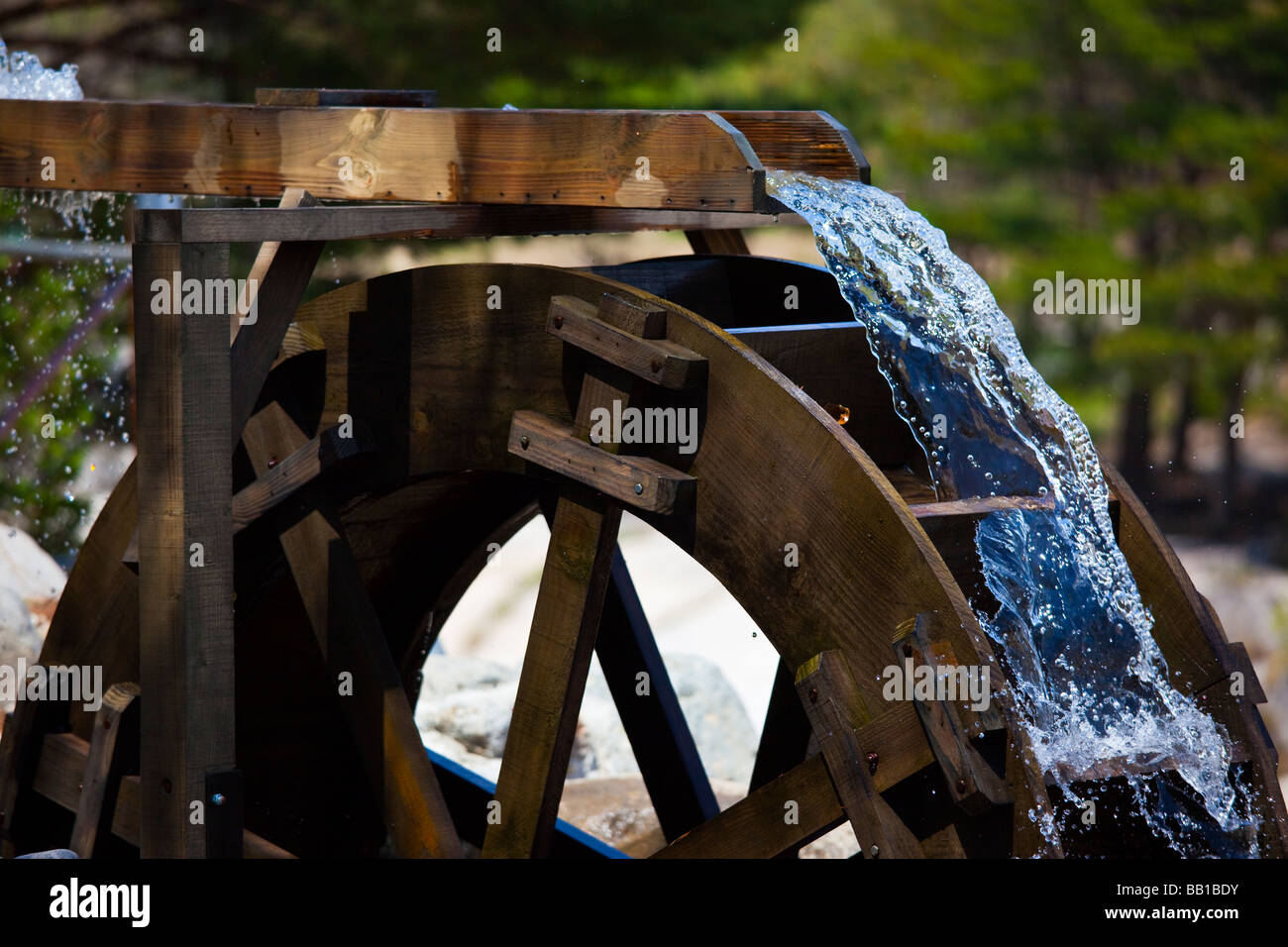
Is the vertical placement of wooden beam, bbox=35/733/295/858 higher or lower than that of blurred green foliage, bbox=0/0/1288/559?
lower

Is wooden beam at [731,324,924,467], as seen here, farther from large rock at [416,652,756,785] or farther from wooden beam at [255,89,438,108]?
large rock at [416,652,756,785]

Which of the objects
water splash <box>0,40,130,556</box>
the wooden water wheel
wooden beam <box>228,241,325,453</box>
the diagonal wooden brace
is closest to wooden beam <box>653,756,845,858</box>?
the wooden water wheel

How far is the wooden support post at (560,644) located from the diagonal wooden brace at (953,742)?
2.32ft

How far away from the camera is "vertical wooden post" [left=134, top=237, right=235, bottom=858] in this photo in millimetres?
2982

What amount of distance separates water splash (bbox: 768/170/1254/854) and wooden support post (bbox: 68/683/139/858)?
181cm

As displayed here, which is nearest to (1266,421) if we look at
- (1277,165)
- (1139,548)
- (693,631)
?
(1277,165)

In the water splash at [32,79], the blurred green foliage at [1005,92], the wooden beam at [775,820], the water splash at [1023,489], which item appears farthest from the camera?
the blurred green foliage at [1005,92]

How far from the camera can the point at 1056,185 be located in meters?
16.5

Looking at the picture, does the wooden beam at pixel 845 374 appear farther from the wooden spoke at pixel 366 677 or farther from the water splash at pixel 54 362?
the water splash at pixel 54 362

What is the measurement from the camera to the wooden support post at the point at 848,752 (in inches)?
101

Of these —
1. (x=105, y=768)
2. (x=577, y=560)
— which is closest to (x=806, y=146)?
(x=577, y=560)

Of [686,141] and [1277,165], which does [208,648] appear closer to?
[686,141]

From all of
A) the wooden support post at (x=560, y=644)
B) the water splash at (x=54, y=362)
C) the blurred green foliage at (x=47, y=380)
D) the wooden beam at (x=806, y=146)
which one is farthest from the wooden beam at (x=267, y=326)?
the blurred green foliage at (x=47, y=380)

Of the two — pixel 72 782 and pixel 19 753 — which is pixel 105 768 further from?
pixel 19 753
